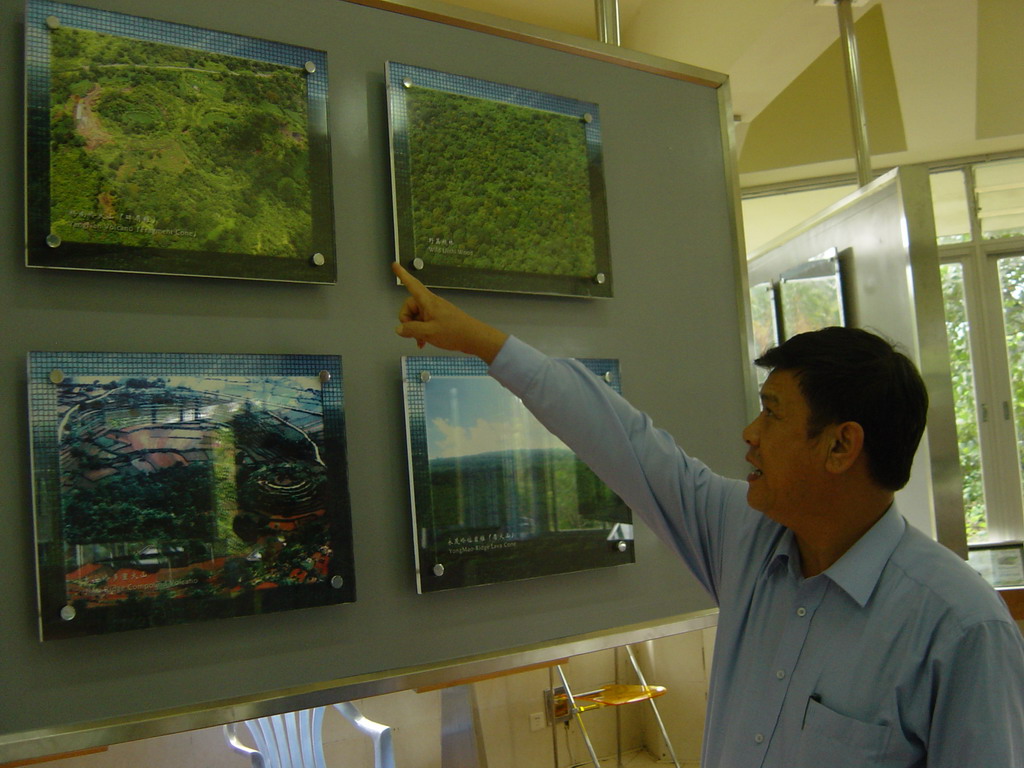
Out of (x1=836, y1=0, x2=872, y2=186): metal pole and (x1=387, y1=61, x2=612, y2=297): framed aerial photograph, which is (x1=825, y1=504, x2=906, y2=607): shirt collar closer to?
(x1=387, y1=61, x2=612, y2=297): framed aerial photograph

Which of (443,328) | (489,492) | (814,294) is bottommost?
(489,492)

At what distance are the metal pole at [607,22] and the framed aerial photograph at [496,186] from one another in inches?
11.7

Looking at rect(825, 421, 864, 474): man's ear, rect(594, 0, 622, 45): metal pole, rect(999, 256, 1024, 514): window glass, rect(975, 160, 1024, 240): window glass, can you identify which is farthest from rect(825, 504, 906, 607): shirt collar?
rect(975, 160, 1024, 240): window glass

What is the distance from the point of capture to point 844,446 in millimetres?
1296

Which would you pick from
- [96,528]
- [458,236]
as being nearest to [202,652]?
[96,528]

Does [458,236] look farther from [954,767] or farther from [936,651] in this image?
[954,767]

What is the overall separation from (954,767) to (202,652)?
3.75ft

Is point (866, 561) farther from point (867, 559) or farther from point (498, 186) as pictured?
point (498, 186)

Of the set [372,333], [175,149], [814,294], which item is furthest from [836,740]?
[814,294]

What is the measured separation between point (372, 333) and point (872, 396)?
0.91 metres

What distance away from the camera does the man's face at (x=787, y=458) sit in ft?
4.34

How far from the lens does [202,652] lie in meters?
1.42

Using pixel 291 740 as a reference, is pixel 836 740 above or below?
above

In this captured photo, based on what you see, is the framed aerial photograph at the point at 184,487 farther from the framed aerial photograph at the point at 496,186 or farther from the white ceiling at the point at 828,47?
the white ceiling at the point at 828,47
